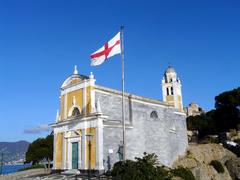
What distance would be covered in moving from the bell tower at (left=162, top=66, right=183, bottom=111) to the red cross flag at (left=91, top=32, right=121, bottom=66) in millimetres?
21398

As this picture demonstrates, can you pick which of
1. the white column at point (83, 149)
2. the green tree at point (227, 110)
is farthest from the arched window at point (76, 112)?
the green tree at point (227, 110)

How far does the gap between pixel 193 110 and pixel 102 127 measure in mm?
72875

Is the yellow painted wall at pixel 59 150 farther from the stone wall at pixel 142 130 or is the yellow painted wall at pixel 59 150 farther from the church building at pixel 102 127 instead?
the stone wall at pixel 142 130

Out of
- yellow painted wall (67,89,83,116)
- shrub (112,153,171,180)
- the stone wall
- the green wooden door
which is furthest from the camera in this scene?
yellow painted wall (67,89,83,116)

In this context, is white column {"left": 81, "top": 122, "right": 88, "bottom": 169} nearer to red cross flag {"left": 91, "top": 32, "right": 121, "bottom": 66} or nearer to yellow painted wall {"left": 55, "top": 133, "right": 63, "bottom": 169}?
yellow painted wall {"left": 55, "top": 133, "right": 63, "bottom": 169}

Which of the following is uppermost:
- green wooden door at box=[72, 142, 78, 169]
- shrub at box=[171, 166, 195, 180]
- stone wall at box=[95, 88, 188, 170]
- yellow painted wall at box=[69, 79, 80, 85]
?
yellow painted wall at box=[69, 79, 80, 85]

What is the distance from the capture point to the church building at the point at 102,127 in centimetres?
2692

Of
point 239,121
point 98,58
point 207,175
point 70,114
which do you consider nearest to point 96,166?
point 70,114

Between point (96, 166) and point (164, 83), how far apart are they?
2133 cm

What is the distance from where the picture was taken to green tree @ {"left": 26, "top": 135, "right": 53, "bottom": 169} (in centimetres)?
5250

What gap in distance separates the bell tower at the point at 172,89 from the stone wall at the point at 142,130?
3170 mm

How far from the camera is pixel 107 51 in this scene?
73.2 feet

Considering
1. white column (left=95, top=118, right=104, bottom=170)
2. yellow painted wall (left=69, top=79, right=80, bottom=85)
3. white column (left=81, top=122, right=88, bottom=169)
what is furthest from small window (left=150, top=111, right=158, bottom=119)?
yellow painted wall (left=69, top=79, right=80, bottom=85)

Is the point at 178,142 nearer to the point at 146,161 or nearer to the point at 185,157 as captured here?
the point at 185,157
